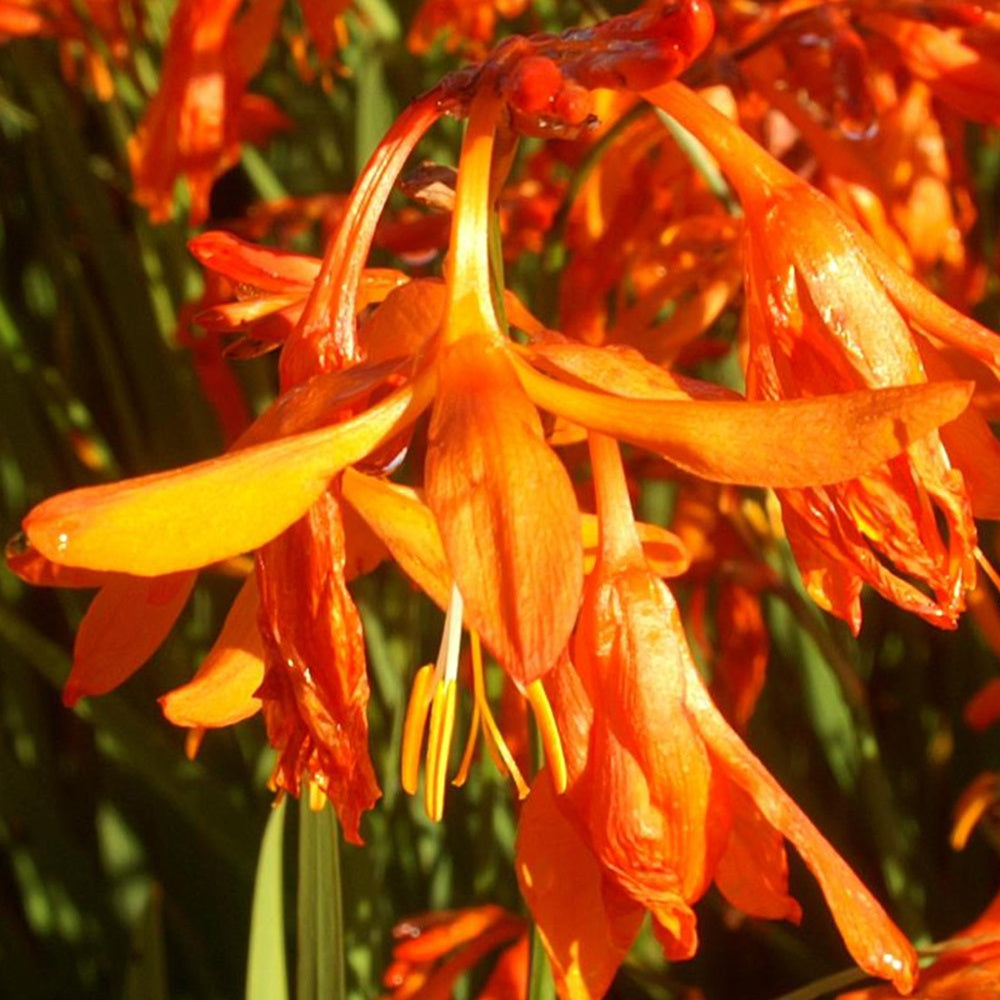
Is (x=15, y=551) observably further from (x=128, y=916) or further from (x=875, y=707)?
(x=875, y=707)

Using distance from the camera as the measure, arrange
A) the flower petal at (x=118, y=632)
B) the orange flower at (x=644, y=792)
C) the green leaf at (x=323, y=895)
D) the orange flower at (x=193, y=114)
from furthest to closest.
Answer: the orange flower at (x=193, y=114) < the green leaf at (x=323, y=895) < the flower petal at (x=118, y=632) < the orange flower at (x=644, y=792)

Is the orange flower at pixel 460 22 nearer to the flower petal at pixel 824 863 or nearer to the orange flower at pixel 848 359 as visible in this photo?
the orange flower at pixel 848 359

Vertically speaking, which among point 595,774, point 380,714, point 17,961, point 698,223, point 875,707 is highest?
point 595,774

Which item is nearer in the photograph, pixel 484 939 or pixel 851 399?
pixel 851 399

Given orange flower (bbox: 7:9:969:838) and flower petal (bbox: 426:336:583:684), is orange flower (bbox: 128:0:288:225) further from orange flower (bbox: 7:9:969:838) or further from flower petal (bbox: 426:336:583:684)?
flower petal (bbox: 426:336:583:684)

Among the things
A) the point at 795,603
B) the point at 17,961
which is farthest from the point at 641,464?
the point at 17,961

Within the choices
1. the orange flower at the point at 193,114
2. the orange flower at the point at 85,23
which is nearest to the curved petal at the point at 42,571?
the orange flower at the point at 193,114

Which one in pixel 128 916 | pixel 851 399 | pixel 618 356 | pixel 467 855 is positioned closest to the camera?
pixel 851 399

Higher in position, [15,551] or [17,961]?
[15,551]
